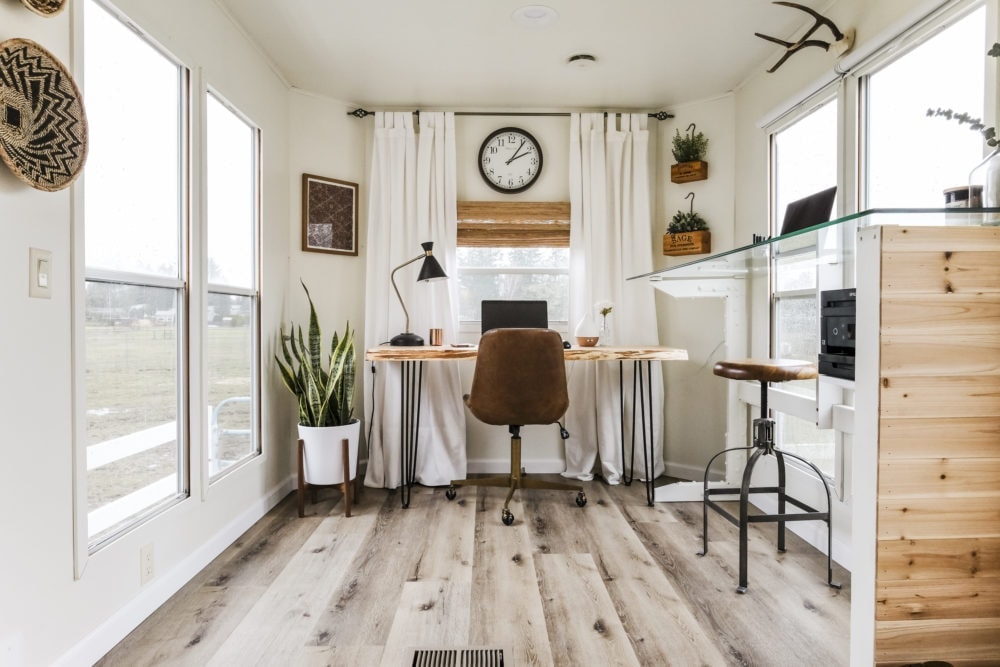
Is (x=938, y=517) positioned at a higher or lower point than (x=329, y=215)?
lower

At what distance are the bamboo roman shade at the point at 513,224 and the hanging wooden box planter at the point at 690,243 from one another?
0.65m

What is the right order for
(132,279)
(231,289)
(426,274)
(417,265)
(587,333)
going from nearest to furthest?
(132,279)
(231,289)
(426,274)
(587,333)
(417,265)

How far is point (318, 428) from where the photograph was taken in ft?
9.17

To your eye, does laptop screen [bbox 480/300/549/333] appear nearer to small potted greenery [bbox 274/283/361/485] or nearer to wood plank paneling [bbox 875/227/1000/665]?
small potted greenery [bbox 274/283/361/485]

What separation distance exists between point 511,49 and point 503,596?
8.16 ft

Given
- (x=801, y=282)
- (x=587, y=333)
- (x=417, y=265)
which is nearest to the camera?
(x=801, y=282)

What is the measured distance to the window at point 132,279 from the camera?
1.65 meters

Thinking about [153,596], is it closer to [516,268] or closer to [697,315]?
[516,268]

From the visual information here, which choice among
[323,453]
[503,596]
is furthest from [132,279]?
[503,596]

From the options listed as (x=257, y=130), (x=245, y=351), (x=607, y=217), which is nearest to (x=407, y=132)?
(x=257, y=130)

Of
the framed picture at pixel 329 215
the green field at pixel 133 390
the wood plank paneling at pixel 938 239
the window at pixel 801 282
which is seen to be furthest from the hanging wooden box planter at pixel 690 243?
the green field at pixel 133 390

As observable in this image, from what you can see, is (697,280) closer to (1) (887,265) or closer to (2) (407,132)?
(1) (887,265)

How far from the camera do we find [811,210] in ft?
7.16

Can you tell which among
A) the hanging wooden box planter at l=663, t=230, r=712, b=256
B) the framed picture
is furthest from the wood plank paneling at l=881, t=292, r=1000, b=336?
the framed picture
